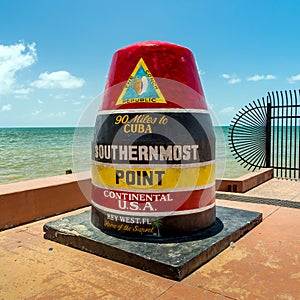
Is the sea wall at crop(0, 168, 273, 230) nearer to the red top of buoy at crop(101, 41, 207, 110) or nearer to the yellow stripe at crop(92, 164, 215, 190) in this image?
the yellow stripe at crop(92, 164, 215, 190)

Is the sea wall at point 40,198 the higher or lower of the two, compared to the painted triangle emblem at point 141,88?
lower

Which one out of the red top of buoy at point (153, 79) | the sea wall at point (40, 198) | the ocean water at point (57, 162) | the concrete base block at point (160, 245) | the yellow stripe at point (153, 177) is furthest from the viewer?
the ocean water at point (57, 162)

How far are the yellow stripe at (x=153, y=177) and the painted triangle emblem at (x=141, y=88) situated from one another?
2.72ft

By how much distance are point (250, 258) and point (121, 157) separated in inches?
75.0

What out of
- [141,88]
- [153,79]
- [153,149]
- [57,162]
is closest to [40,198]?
[153,149]

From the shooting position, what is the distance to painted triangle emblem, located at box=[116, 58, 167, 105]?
401cm

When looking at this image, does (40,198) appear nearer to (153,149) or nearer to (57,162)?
(153,149)

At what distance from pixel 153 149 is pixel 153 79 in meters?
0.88

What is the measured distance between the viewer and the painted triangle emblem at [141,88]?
4.01 meters

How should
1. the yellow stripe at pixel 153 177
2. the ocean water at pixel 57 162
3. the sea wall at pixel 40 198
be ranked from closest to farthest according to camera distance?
the yellow stripe at pixel 153 177
the sea wall at pixel 40 198
the ocean water at pixel 57 162

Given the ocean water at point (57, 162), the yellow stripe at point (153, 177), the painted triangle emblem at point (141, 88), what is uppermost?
the painted triangle emblem at point (141, 88)

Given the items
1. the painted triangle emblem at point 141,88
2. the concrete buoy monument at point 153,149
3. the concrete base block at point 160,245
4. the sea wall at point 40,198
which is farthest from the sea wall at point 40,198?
the painted triangle emblem at point 141,88

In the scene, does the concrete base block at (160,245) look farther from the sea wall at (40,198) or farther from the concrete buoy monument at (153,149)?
the sea wall at (40,198)

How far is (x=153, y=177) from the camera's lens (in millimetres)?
3908
